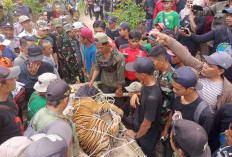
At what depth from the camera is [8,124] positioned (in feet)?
7.07

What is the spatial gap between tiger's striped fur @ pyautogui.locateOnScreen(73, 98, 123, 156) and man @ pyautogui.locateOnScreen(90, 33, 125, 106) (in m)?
0.76

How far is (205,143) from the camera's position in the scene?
159cm

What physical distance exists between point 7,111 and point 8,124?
0.15 m

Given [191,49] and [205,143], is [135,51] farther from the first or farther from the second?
[205,143]

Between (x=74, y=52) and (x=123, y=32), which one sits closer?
(x=123, y=32)

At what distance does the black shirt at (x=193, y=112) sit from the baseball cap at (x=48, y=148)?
1491 millimetres

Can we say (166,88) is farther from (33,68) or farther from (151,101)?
(33,68)

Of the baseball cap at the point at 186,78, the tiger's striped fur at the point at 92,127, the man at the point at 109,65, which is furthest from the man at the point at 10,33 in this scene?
the baseball cap at the point at 186,78

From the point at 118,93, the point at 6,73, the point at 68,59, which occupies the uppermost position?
the point at 6,73

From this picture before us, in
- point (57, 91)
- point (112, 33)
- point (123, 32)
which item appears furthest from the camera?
point (112, 33)

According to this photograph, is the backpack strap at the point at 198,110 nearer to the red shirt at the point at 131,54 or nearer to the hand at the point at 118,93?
the hand at the point at 118,93

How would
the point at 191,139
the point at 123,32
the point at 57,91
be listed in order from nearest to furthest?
the point at 191,139 < the point at 57,91 < the point at 123,32

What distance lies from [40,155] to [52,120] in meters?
0.71

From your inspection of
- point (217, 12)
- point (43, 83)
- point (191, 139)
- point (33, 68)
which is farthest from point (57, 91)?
point (217, 12)
